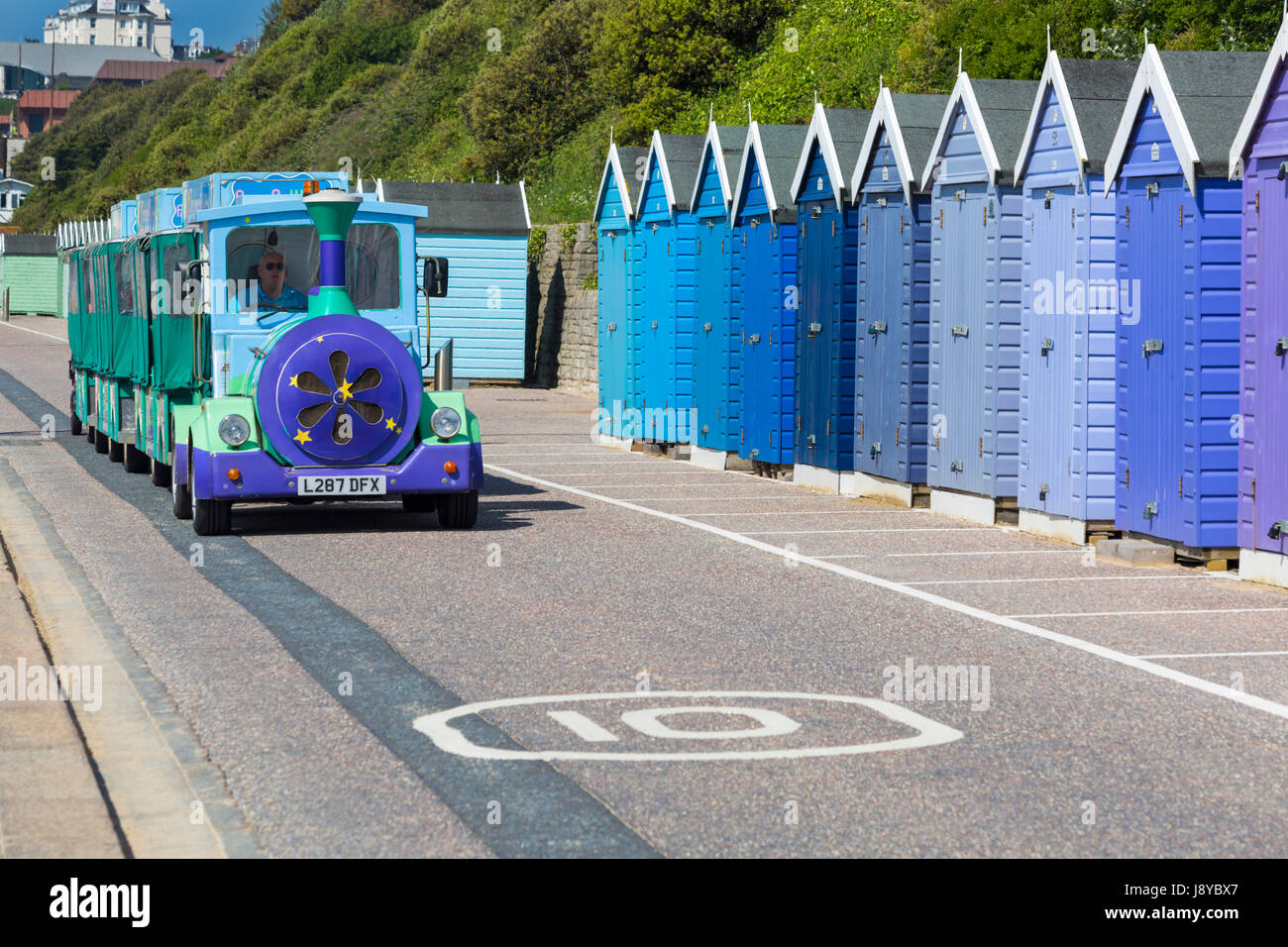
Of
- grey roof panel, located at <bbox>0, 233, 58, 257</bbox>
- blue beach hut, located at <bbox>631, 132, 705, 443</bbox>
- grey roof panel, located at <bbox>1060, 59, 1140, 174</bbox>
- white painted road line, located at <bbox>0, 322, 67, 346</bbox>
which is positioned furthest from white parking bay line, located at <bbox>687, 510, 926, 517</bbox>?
grey roof panel, located at <bbox>0, 233, 58, 257</bbox>

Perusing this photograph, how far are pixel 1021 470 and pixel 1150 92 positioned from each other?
3.26 m

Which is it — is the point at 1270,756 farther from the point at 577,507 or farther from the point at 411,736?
the point at 577,507

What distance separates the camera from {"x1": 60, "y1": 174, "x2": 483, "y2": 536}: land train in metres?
13.8

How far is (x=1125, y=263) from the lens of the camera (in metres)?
13.5

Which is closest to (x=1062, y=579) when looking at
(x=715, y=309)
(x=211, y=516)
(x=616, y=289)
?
(x=211, y=516)

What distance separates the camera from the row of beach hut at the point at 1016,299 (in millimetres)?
12523

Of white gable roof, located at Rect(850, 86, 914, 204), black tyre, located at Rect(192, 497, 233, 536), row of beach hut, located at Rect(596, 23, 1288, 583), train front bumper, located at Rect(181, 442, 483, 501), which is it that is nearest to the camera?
row of beach hut, located at Rect(596, 23, 1288, 583)

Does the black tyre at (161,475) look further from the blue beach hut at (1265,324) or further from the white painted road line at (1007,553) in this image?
the blue beach hut at (1265,324)

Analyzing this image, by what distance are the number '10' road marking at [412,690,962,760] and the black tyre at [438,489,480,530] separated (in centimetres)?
632

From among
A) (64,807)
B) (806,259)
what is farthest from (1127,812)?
(806,259)

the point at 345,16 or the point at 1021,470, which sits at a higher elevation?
the point at 345,16

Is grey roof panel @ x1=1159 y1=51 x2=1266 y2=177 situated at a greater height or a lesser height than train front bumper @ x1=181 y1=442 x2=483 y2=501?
greater

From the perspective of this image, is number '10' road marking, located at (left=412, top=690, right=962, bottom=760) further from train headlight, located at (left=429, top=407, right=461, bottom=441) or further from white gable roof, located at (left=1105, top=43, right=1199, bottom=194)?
train headlight, located at (left=429, top=407, right=461, bottom=441)

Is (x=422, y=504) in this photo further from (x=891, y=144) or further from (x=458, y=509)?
(x=891, y=144)
